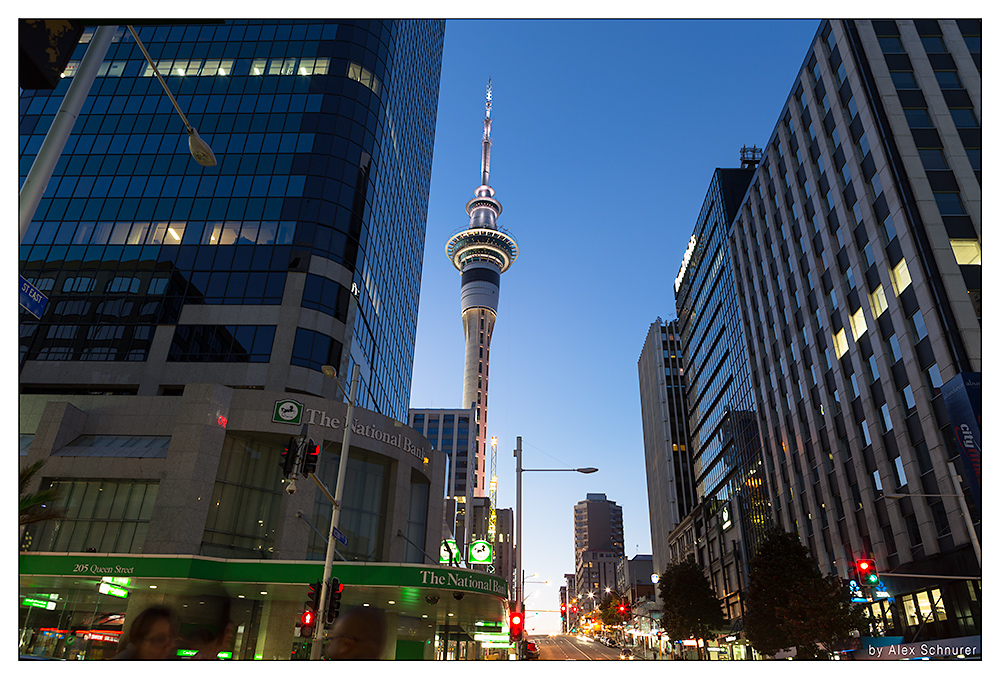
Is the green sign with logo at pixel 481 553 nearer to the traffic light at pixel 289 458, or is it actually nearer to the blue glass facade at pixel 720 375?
the traffic light at pixel 289 458

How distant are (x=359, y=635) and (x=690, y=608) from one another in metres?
70.8

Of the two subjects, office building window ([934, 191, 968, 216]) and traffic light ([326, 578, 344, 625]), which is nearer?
traffic light ([326, 578, 344, 625])

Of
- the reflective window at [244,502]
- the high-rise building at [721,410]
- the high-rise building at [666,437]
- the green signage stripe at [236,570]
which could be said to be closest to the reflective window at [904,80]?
the high-rise building at [721,410]

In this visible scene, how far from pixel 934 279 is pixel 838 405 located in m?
16.5

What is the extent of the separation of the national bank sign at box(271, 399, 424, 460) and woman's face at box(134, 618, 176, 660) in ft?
90.0

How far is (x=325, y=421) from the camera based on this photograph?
3684 centimetres

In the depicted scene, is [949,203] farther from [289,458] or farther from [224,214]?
[224,214]

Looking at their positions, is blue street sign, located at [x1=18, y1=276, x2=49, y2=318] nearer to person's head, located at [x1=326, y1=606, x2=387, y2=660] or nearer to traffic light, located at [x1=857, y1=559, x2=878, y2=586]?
person's head, located at [x1=326, y1=606, x2=387, y2=660]

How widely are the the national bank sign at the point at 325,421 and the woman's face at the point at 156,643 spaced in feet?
90.0

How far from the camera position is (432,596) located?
31.7 m

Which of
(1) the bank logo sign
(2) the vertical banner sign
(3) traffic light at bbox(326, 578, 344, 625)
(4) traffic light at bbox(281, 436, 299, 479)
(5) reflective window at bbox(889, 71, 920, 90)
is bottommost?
(3) traffic light at bbox(326, 578, 344, 625)

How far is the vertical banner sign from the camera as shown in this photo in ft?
84.6

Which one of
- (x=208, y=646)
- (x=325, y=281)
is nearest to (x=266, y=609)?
(x=325, y=281)

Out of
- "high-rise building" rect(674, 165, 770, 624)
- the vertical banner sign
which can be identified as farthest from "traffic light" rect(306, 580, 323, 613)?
"high-rise building" rect(674, 165, 770, 624)
